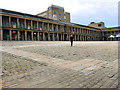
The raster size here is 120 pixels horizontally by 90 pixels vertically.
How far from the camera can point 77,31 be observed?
5791 cm

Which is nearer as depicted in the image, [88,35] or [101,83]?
[101,83]

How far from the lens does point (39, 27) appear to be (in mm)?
43219

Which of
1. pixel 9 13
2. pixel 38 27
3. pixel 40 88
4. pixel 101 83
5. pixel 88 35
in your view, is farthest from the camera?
pixel 88 35

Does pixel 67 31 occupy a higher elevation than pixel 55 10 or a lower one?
lower

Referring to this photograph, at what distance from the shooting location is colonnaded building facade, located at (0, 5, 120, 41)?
34.8 meters

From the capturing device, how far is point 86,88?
8.38 feet

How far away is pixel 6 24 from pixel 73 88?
126ft

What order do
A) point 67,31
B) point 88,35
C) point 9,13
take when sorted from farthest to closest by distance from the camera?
point 88,35, point 67,31, point 9,13

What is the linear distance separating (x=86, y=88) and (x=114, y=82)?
998 millimetres

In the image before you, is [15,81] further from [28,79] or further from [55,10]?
[55,10]

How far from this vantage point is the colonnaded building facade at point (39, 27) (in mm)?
34781

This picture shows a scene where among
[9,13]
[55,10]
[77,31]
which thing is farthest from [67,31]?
[9,13]

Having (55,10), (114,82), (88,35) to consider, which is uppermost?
(55,10)

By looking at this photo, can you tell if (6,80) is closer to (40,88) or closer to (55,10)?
(40,88)
